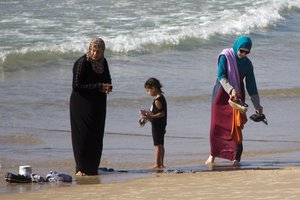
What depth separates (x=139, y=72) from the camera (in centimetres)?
1798

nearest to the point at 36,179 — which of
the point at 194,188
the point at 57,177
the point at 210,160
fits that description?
the point at 57,177

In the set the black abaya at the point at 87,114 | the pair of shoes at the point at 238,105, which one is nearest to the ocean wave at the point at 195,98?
the pair of shoes at the point at 238,105

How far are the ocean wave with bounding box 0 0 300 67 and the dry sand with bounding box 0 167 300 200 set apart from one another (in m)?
10.1

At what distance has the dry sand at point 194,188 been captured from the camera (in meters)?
8.02

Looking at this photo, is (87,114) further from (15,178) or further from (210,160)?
(210,160)

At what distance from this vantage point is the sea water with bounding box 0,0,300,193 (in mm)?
11461

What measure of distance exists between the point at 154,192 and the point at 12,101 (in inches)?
258

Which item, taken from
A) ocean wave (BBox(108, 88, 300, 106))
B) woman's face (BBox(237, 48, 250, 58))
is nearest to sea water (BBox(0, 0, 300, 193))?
ocean wave (BBox(108, 88, 300, 106))

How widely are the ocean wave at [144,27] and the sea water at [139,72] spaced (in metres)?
0.03

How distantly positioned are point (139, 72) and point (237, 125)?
→ 290 inches

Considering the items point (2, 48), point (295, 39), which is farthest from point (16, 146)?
point (295, 39)

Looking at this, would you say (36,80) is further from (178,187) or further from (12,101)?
(178,187)

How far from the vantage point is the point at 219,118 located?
10898 millimetres

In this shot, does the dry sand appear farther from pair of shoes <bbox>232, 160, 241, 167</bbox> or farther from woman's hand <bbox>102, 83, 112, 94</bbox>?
pair of shoes <bbox>232, 160, 241, 167</bbox>
